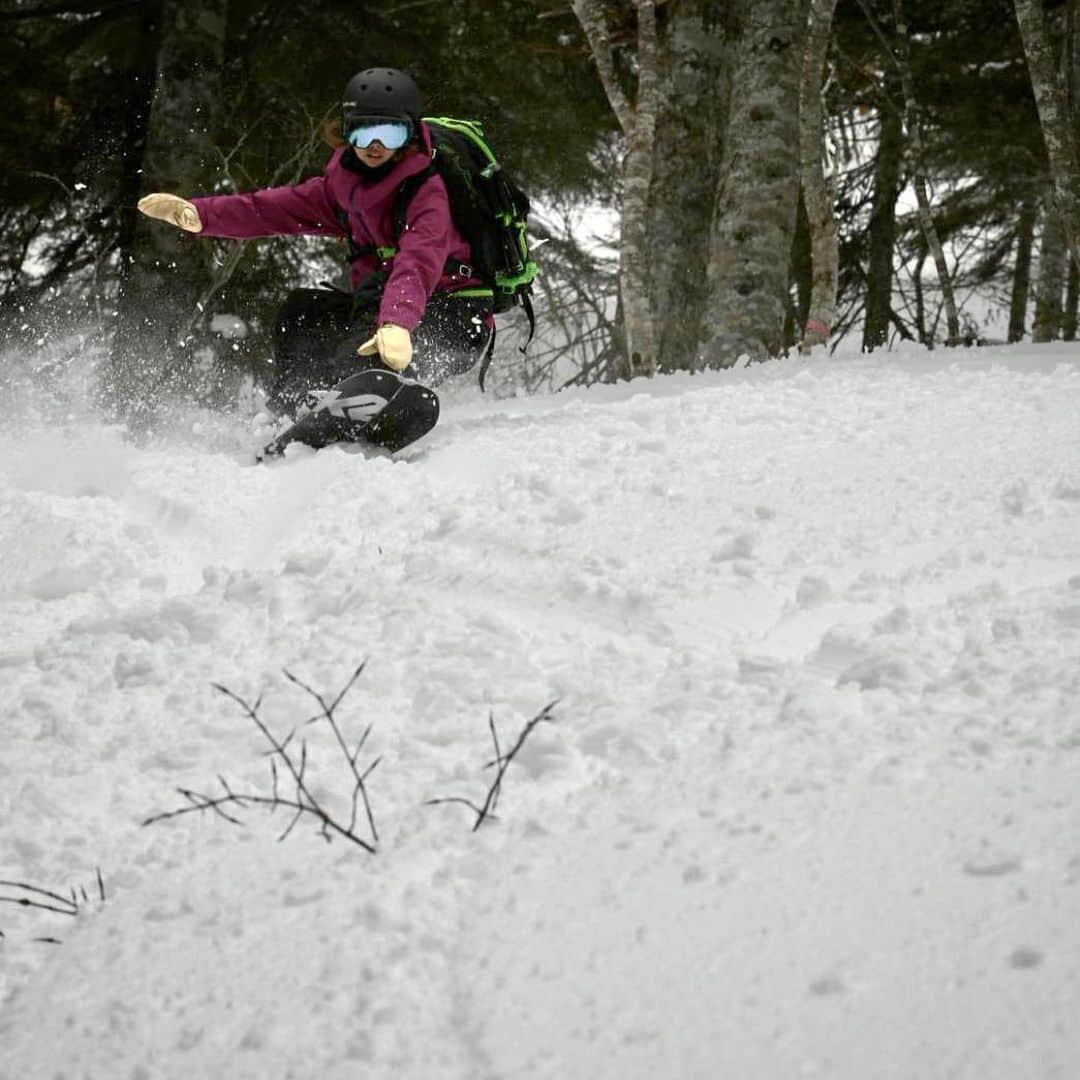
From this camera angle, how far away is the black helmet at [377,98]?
156 inches

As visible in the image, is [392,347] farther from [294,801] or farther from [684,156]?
→ [684,156]

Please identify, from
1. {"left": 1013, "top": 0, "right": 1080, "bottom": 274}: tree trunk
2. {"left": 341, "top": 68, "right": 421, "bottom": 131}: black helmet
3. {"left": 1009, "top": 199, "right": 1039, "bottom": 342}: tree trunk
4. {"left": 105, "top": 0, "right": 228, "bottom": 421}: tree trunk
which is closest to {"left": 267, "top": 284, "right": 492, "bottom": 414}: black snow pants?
{"left": 341, "top": 68, "right": 421, "bottom": 131}: black helmet

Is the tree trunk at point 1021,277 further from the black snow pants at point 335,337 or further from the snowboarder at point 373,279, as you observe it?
the snowboarder at point 373,279

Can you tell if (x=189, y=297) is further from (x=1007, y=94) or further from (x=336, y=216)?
(x=1007, y=94)

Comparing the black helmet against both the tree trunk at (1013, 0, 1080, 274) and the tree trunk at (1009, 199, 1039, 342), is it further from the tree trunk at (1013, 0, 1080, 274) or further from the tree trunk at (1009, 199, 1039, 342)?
the tree trunk at (1009, 199, 1039, 342)

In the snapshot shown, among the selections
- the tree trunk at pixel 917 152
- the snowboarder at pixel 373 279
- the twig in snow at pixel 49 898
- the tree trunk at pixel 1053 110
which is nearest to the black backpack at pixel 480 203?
the snowboarder at pixel 373 279

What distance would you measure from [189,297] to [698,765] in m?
7.11

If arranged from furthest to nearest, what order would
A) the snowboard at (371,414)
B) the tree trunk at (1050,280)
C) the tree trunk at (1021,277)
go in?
the tree trunk at (1021,277) < the tree trunk at (1050,280) < the snowboard at (371,414)

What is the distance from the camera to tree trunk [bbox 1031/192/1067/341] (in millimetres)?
8602

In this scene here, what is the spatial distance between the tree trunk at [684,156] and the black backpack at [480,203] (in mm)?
2547

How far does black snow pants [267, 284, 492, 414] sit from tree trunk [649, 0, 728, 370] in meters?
2.47

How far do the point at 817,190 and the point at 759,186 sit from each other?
509mm

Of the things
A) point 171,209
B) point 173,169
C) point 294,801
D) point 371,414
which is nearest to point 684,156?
point 173,169

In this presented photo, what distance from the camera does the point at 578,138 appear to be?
9.43m
